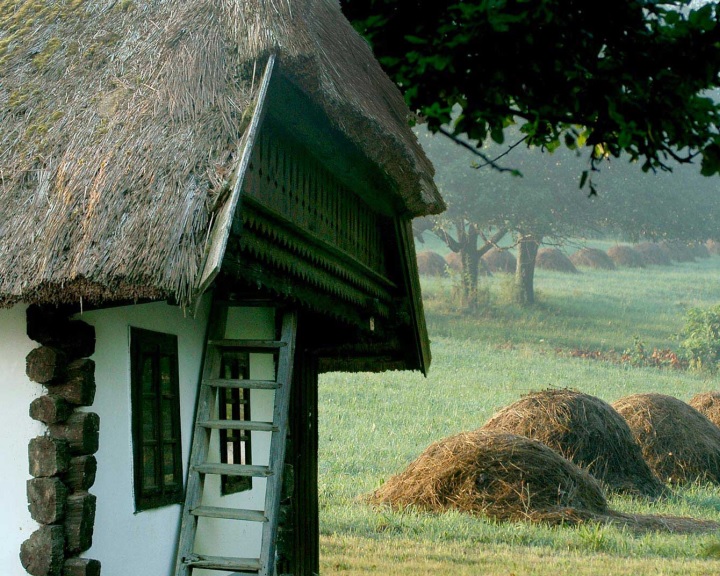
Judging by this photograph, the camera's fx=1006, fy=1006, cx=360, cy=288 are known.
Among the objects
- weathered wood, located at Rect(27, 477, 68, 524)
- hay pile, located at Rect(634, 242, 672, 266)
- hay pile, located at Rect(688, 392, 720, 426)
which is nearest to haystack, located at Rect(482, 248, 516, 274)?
hay pile, located at Rect(634, 242, 672, 266)

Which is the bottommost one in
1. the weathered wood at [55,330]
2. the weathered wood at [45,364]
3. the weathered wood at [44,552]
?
the weathered wood at [44,552]

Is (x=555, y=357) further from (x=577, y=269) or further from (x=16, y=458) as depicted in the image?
(x=16, y=458)

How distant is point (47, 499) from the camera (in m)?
5.26

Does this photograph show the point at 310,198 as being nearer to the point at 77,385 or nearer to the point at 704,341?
the point at 77,385

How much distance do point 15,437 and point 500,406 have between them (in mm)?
16625

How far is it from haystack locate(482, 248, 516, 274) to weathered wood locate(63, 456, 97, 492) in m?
41.1

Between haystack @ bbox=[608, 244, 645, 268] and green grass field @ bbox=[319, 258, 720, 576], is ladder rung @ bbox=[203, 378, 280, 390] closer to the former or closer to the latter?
green grass field @ bbox=[319, 258, 720, 576]

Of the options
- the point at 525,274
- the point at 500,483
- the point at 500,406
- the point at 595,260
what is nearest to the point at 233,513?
the point at 500,483

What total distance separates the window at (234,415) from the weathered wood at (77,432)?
6.16 feet

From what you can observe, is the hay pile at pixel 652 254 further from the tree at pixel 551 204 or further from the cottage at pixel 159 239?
the cottage at pixel 159 239

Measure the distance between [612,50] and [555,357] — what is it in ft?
81.8

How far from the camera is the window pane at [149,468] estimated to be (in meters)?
6.14

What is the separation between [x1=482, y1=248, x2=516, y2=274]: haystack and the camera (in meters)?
46.0

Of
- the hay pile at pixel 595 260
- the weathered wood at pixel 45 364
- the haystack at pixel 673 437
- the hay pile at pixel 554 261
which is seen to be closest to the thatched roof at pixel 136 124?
the weathered wood at pixel 45 364
